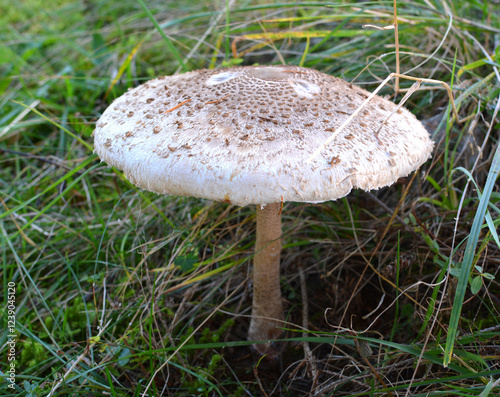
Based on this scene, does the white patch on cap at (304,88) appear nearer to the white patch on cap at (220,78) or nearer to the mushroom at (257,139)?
the mushroom at (257,139)

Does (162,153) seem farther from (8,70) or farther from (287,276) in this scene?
(8,70)

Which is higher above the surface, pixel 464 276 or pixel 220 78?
pixel 220 78

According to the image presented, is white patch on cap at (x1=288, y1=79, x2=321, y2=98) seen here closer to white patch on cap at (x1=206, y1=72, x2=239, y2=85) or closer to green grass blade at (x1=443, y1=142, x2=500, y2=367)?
white patch on cap at (x1=206, y1=72, x2=239, y2=85)

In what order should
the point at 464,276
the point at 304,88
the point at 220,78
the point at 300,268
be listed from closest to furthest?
the point at 464,276
the point at 304,88
the point at 220,78
the point at 300,268

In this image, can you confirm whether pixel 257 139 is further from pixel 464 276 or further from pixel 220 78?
pixel 464 276

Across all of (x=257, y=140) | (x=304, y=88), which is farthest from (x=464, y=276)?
(x=304, y=88)

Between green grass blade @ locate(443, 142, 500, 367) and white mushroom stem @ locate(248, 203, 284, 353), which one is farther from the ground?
green grass blade @ locate(443, 142, 500, 367)

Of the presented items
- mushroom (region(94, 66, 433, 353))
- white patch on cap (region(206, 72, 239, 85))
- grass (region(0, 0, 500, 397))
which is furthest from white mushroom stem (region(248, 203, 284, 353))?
white patch on cap (region(206, 72, 239, 85))

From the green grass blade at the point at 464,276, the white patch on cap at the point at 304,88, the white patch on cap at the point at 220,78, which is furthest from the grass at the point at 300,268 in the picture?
the white patch on cap at the point at 220,78
